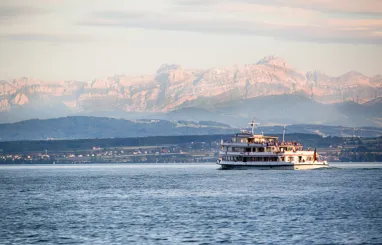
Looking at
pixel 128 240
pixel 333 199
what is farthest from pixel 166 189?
pixel 128 240

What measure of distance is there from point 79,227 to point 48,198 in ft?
152

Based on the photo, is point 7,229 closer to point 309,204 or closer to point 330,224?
point 330,224

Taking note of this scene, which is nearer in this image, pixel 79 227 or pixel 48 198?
pixel 79 227

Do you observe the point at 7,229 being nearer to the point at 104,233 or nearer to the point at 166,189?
the point at 104,233

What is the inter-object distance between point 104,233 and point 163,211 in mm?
23486

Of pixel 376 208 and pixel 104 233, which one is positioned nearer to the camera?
pixel 104 233

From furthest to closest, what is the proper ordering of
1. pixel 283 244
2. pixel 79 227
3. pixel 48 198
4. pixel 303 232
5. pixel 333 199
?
pixel 48 198
pixel 333 199
pixel 79 227
pixel 303 232
pixel 283 244

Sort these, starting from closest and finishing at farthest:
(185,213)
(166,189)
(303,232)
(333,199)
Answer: (303,232), (185,213), (333,199), (166,189)

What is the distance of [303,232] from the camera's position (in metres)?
95.0

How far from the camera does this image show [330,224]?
102 meters

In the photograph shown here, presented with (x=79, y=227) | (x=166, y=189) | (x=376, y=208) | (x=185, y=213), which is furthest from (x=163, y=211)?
(x=166, y=189)

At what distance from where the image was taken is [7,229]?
99.8m

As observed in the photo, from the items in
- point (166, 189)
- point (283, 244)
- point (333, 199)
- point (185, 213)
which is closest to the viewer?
point (283, 244)

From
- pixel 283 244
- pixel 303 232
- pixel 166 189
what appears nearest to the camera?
pixel 283 244
